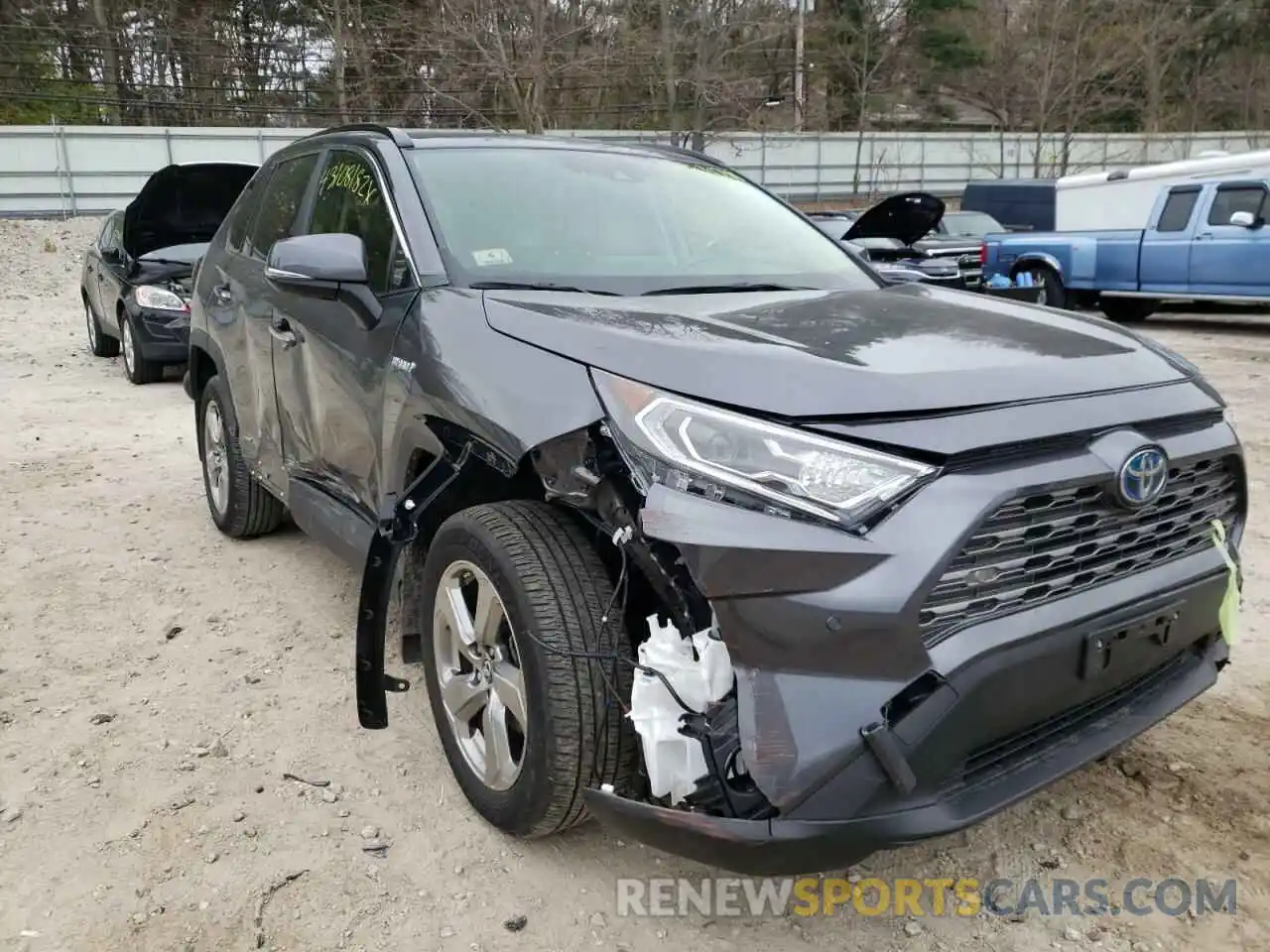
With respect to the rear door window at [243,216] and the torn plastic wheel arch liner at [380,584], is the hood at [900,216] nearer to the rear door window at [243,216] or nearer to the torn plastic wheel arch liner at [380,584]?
the rear door window at [243,216]

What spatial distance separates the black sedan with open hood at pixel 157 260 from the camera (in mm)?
9133

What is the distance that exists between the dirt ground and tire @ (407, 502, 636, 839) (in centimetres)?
25

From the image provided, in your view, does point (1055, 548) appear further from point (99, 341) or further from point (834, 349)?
point (99, 341)

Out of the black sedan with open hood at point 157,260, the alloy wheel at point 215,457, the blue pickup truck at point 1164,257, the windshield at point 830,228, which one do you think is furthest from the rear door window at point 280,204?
the blue pickup truck at point 1164,257

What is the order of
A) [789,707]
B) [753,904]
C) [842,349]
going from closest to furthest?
[789,707] → [842,349] → [753,904]

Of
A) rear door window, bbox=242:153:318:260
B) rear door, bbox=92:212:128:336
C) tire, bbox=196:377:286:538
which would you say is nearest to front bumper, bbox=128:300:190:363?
rear door, bbox=92:212:128:336

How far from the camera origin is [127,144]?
23.4m

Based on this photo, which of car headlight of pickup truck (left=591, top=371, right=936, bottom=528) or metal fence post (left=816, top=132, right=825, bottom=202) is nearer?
car headlight of pickup truck (left=591, top=371, right=936, bottom=528)

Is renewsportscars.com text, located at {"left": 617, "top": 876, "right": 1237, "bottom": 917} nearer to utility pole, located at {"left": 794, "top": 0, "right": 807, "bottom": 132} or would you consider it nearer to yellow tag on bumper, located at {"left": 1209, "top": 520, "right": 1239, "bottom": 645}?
yellow tag on bumper, located at {"left": 1209, "top": 520, "right": 1239, "bottom": 645}

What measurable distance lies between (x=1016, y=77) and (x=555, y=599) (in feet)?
128

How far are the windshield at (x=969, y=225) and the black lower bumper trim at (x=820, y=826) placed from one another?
15.8 m

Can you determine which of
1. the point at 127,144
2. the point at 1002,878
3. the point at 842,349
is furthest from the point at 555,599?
the point at 127,144

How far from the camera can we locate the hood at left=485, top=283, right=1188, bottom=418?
2.01 metres

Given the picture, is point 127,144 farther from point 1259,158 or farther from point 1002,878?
point 1002,878
